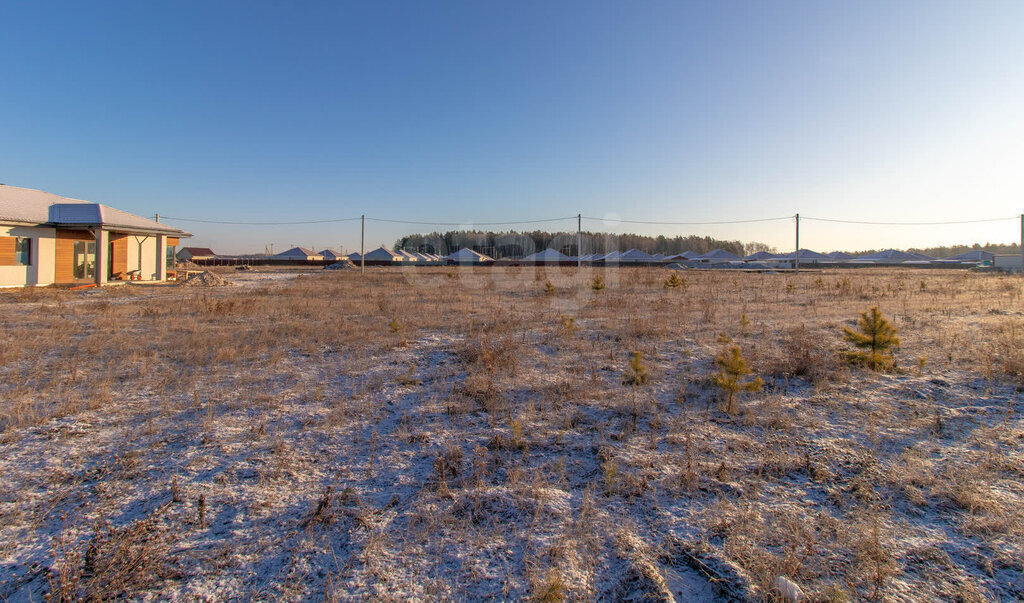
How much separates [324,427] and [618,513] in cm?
316

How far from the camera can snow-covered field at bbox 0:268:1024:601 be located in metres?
2.59

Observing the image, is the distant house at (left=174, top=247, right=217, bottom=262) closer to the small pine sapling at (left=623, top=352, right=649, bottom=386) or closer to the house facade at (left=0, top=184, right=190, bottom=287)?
the house facade at (left=0, top=184, right=190, bottom=287)

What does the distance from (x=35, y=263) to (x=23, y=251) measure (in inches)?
23.3

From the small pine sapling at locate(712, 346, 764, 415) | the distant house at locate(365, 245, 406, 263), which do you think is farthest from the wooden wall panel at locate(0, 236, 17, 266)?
the distant house at locate(365, 245, 406, 263)

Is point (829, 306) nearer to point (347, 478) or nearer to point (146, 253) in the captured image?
point (347, 478)

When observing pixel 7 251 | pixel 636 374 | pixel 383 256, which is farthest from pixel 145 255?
pixel 383 256

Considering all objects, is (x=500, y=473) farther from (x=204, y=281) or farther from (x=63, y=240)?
(x=63, y=240)

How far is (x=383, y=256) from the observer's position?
201ft

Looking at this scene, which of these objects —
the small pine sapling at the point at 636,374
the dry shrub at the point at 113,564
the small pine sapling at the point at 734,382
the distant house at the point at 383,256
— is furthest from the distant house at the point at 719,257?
the dry shrub at the point at 113,564

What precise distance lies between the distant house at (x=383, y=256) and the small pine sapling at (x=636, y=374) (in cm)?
5760

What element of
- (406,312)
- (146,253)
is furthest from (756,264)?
(146,253)

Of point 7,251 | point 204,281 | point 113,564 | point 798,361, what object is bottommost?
point 113,564

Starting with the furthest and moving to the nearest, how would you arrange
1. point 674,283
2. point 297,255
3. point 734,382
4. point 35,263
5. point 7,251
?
1. point 297,255
2. point 674,283
3. point 35,263
4. point 7,251
5. point 734,382

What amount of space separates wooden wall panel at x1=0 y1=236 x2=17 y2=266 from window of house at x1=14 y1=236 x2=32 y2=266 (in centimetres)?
20
